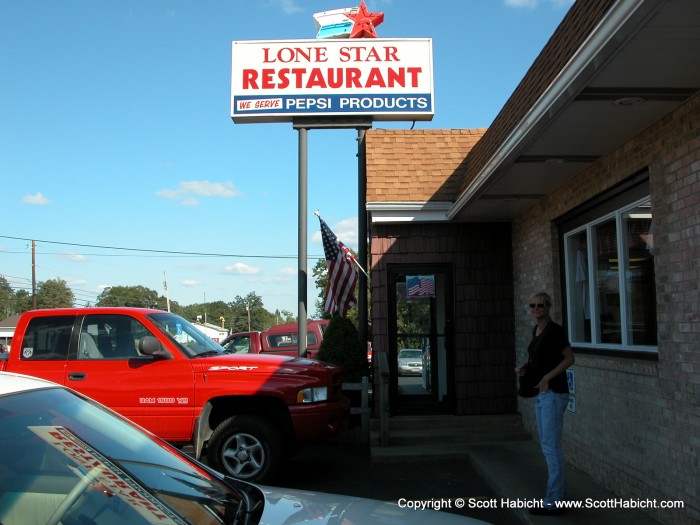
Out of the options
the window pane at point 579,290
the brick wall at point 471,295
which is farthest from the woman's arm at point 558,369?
the brick wall at point 471,295

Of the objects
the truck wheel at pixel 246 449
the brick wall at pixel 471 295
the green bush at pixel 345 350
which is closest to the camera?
the truck wheel at pixel 246 449

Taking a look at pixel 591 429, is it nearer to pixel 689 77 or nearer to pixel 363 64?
pixel 689 77

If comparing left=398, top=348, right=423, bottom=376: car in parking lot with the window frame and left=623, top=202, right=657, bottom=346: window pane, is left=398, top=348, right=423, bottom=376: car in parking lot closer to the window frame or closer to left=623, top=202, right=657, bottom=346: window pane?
the window frame

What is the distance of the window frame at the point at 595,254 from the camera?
578 centimetres


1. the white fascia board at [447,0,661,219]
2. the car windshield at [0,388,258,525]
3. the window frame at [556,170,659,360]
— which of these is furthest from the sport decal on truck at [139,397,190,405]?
the window frame at [556,170,659,360]

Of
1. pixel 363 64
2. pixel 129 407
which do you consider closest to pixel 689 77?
pixel 129 407

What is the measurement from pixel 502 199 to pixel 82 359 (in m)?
5.37

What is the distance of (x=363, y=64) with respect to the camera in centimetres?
1255

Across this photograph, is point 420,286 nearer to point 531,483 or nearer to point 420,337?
point 420,337

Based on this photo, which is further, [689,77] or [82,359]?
[82,359]

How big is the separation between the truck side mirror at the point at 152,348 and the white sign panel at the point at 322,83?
252 inches

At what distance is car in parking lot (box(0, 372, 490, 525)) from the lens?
216 centimetres

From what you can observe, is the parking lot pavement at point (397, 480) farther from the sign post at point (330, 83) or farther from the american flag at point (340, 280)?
the sign post at point (330, 83)

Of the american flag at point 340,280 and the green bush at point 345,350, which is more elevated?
the american flag at point 340,280
